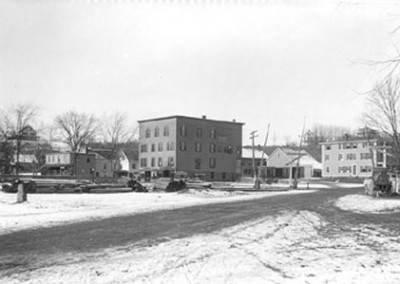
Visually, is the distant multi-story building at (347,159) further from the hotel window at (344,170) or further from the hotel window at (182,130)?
the hotel window at (182,130)

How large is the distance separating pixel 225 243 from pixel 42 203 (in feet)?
47.3

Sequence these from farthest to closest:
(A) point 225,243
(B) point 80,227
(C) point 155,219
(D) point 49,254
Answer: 1. (C) point 155,219
2. (B) point 80,227
3. (A) point 225,243
4. (D) point 49,254

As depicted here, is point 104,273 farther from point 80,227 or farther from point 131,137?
point 131,137

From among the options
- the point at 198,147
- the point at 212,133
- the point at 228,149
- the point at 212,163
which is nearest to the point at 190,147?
the point at 198,147

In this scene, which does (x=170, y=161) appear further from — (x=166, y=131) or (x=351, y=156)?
(x=351, y=156)

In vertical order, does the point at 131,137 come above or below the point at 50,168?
above

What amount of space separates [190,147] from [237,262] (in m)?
70.6

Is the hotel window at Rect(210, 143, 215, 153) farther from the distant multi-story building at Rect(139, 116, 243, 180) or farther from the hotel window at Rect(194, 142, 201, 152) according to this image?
the hotel window at Rect(194, 142, 201, 152)

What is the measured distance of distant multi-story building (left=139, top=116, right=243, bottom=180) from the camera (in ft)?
254

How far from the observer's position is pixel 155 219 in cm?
1617

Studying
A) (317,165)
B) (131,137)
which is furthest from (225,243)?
(317,165)

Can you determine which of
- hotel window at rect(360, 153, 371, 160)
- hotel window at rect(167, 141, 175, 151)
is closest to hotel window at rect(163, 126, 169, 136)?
hotel window at rect(167, 141, 175, 151)

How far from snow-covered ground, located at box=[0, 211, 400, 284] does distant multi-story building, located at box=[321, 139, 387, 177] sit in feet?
251

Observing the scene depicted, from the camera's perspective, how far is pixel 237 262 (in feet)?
26.6
